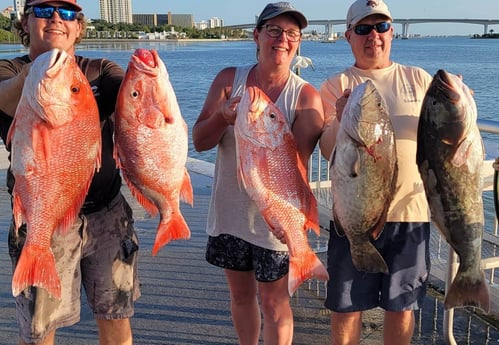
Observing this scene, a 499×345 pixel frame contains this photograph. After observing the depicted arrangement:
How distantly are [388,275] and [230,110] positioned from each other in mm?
1316

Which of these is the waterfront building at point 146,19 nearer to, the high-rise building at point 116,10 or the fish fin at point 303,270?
the high-rise building at point 116,10

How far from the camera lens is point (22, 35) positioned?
279 centimetres

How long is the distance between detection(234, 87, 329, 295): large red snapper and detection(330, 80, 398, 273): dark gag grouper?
211 mm

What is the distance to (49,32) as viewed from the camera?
8.36 ft

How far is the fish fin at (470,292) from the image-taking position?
9.04 ft

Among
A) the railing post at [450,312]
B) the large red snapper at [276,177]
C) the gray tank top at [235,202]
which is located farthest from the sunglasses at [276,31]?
the railing post at [450,312]

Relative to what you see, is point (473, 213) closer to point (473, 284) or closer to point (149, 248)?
point (473, 284)

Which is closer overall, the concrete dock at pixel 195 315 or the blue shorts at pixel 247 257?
the blue shorts at pixel 247 257

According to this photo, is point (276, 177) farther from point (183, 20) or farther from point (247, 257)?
point (183, 20)

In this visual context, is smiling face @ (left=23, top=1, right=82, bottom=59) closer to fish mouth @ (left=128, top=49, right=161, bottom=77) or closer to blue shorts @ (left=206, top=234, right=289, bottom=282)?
fish mouth @ (left=128, top=49, right=161, bottom=77)

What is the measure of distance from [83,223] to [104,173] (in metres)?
0.30

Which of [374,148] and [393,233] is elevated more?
[374,148]

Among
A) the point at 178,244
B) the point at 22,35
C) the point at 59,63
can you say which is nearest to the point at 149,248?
the point at 178,244

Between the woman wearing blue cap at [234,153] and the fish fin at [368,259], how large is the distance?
411 millimetres
